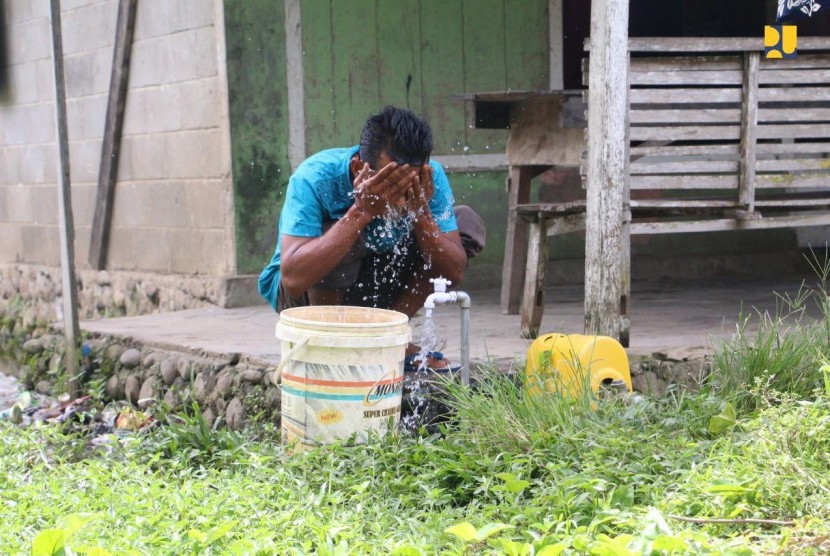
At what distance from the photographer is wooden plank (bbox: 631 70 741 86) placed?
555 cm

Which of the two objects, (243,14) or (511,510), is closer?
(511,510)

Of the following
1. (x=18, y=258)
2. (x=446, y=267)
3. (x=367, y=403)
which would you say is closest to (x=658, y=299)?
(x=446, y=267)

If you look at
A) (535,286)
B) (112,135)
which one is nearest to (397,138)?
(535,286)

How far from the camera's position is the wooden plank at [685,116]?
221 inches

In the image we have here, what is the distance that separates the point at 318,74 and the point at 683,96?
2.77 metres

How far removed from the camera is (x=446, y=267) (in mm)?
5059

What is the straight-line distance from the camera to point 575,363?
4.77 meters

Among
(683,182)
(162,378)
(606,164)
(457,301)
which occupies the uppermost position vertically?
(606,164)

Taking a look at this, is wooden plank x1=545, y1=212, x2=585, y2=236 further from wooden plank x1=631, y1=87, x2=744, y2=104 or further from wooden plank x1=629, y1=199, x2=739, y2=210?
wooden plank x1=631, y1=87, x2=744, y2=104

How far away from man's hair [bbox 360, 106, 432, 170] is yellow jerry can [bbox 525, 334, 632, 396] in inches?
36.3

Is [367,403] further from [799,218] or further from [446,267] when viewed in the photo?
[799,218]

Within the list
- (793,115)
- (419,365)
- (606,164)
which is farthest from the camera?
(793,115)

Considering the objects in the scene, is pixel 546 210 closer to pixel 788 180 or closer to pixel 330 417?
pixel 788 180

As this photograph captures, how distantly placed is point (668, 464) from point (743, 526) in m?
0.55
